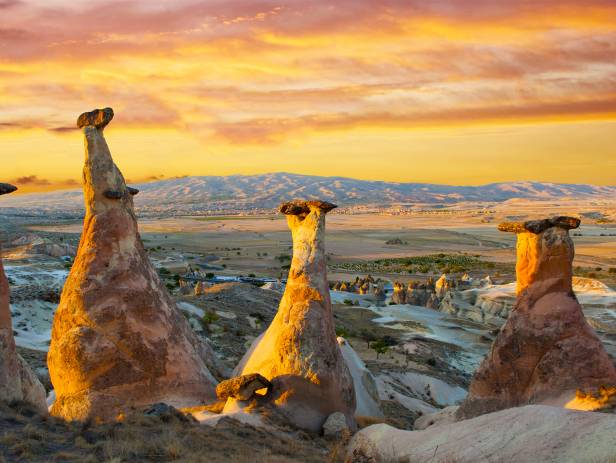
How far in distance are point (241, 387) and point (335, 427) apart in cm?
193

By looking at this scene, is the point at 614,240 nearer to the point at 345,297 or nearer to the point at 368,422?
the point at 345,297

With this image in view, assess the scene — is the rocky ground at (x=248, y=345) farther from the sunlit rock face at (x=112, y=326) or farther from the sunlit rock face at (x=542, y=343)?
the sunlit rock face at (x=542, y=343)

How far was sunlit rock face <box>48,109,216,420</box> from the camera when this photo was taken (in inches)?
489

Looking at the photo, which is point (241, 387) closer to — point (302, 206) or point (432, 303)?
point (302, 206)

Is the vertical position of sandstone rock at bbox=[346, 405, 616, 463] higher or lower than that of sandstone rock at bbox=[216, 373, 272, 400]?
higher

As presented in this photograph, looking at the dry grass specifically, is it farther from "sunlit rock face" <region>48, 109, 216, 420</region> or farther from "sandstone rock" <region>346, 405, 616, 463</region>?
"sunlit rock face" <region>48, 109, 216, 420</region>

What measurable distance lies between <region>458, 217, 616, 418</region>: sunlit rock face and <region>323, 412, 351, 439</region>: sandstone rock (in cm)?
249

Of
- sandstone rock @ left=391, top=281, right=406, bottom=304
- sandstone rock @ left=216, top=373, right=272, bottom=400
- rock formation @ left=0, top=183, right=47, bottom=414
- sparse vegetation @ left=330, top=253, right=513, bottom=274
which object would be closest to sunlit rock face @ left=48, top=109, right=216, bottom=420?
sandstone rock @ left=216, top=373, right=272, bottom=400

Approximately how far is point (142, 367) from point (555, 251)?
27.1ft

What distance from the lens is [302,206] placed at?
13.8 meters

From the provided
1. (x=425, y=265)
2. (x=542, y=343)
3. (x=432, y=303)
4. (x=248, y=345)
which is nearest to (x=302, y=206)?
(x=542, y=343)

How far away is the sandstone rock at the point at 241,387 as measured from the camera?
1231 centimetres

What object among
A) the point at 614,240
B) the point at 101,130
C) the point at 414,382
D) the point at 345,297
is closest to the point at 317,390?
the point at 101,130

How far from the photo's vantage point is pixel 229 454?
9578 millimetres
